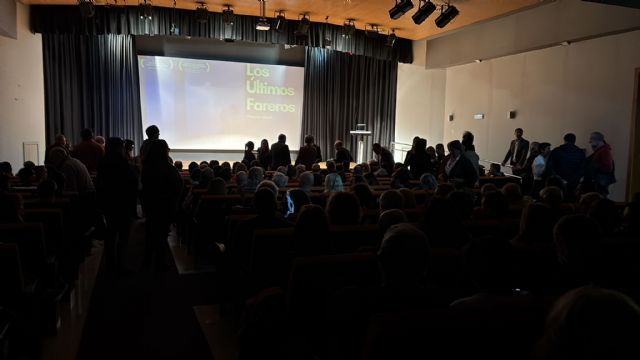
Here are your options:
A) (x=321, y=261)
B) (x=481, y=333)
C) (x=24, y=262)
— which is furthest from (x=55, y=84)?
(x=481, y=333)

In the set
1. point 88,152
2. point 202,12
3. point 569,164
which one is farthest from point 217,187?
point 202,12

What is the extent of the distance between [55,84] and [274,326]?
37.2ft

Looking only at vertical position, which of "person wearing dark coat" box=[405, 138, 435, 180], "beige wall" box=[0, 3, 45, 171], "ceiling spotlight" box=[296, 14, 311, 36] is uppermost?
"ceiling spotlight" box=[296, 14, 311, 36]

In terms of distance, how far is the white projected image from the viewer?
1241 centimetres

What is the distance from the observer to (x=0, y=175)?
14.1ft

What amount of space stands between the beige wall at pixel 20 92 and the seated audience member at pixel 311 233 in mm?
Answer: 8257

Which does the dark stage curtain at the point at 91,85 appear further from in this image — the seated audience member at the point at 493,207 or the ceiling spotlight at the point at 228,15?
the seated audience member at the point at 493,207

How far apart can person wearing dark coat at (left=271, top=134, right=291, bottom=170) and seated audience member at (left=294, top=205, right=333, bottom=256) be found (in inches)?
235

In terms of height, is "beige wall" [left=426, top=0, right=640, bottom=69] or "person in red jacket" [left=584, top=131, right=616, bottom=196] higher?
"beige wall" [left=426, top=0, right=640, bottom=69]

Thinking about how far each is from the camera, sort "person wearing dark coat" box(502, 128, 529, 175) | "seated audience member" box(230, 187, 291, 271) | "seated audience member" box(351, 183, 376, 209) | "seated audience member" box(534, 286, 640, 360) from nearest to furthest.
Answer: "seated audience member" box(534, 286, 640, 360)
"seated audience member" box(230, 187, 291, 271)
"seated audience member" box(351, 183, 376, 209)
"person wearing dark coat" box(502, 128, 529, 175)

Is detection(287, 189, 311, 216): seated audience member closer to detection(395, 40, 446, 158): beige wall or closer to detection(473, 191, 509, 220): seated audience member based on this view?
detection(473, 191, 509, 220): seated audience member

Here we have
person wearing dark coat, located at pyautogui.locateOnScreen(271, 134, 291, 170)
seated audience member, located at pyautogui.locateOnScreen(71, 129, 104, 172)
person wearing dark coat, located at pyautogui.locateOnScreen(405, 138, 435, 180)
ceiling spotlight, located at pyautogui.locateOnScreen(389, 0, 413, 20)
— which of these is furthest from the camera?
person wearing dark coat, located at pyautogui.locateOnScreen(271, 134, 291, 170)

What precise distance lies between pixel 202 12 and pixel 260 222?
7304mm

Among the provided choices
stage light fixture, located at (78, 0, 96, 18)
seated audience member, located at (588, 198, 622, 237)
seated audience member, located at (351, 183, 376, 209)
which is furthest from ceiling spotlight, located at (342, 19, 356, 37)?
seated audience member, located at (588, 198, 622, 237)
